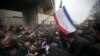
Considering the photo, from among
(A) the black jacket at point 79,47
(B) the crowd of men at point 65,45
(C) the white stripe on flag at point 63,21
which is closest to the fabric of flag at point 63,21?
(C) the white stripe on flag at point 63,21

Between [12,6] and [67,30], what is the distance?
46.6ft

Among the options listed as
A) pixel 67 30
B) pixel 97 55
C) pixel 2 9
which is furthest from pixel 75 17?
pixel 97 55

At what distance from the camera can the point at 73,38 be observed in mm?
6285

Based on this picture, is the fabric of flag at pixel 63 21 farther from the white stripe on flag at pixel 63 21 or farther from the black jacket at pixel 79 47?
the black jacket at pixel 79 47

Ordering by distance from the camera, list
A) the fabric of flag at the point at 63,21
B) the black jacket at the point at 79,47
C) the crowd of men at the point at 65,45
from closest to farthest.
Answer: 1. the crowd of men at the point at 65,45
2. the black jacket at the point at 79,47
3. the fabric of flag at the point at 63,21

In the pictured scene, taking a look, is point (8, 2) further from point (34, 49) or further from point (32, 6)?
point (34, 49)

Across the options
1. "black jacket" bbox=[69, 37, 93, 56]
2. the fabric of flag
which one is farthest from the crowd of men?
the fabric of flag

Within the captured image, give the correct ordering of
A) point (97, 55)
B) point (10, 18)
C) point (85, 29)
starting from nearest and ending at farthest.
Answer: point (97, 55)
point (85, 29)
point (10, 18)

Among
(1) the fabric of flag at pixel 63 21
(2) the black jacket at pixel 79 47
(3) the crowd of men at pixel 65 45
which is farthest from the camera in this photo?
(1) the fabric of flag at pixel 63 21

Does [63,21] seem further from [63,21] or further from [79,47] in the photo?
[79,47]

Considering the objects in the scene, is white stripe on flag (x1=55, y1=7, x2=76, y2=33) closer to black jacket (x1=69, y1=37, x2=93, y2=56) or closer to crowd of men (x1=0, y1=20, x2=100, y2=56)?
crowd of men (x1=0, y1=20, x2=100, y2=56)

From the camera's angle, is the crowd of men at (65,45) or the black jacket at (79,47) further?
the black jacket at (79,47)

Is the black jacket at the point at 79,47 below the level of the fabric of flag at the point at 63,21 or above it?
below

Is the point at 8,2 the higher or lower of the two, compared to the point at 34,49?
higher
